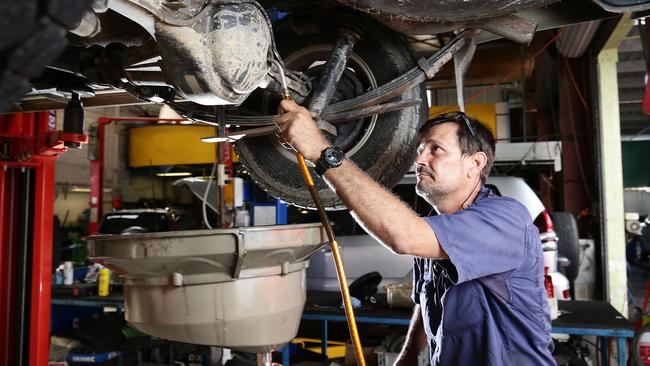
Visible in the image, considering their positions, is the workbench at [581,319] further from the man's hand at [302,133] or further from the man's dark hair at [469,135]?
the man's hand at [302,133]

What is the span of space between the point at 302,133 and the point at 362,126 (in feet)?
1.77

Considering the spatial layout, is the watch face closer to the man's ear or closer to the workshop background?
the workshop background

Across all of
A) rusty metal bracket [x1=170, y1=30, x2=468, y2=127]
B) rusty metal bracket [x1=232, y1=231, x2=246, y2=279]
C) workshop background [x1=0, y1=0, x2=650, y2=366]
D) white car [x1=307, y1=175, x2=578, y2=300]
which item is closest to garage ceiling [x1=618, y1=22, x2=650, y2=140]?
workshop background [x1=0, y1=0, x2=650, y2=366]

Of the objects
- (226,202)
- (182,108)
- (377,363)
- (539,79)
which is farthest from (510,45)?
(182,108)

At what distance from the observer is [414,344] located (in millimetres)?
1940

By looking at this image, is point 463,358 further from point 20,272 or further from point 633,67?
point 633,67

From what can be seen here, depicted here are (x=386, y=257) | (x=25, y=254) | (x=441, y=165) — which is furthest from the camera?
(x=386, y=257)

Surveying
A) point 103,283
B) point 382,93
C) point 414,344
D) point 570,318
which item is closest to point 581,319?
point 570,318

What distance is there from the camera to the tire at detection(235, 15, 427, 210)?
1.79m

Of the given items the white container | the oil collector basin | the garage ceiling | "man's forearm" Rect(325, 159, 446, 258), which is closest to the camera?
"man's forearm" Rect(325, 159, 446, 258)

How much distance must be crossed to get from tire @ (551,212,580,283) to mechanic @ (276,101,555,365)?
371 cm

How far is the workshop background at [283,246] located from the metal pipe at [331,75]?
8cm

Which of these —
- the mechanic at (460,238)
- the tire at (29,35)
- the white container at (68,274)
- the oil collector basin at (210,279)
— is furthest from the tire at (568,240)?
the tire at (29,35)

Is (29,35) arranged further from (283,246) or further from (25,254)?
(25,254)
